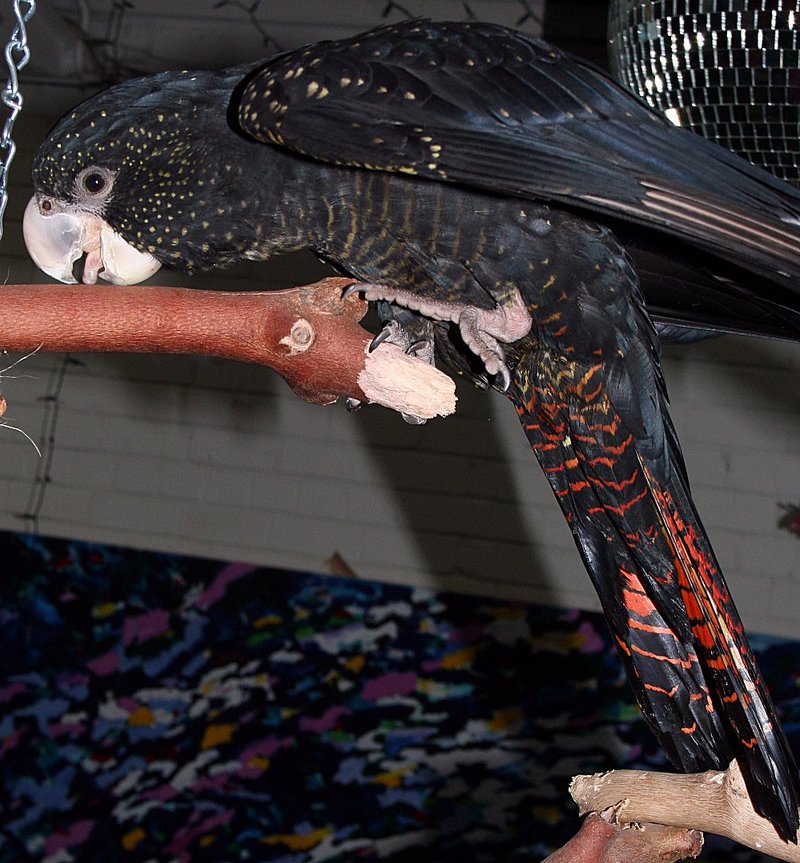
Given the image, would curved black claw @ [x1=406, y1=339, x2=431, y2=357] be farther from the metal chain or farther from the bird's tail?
the metal chain

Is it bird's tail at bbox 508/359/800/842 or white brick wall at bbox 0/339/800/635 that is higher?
Answer: bird's tail at bbox 508/359/800/842

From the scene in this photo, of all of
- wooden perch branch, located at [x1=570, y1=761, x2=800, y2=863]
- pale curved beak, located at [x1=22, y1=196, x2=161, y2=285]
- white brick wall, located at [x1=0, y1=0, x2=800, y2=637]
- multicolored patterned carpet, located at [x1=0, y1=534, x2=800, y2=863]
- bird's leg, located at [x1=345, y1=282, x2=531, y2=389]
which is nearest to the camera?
wooden perch branch, located at [x1=570, y1=761, x2=800, y2=863]

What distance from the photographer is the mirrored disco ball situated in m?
1.25

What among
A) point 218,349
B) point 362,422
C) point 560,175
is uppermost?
point 560,175

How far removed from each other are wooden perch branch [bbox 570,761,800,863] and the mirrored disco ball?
0.89m

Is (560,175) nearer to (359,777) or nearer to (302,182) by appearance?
(302,182)

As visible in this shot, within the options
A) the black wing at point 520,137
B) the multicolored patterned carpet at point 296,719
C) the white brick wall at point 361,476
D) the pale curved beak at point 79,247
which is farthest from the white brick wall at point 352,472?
the black wing at point 520,137

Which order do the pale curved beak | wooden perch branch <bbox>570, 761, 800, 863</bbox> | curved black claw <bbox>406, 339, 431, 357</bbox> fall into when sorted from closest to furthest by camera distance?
wooden perch branch <bbox>570, 761, 800, 863</bbox> → the pale curved beak → curved black claw <bbox>406, 339, 431, 357</bbox>

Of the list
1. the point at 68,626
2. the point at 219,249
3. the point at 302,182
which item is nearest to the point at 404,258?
Answer: the point at 302,182

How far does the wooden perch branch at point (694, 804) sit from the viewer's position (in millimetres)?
1185

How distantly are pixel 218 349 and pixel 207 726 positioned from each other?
2521 millimetres

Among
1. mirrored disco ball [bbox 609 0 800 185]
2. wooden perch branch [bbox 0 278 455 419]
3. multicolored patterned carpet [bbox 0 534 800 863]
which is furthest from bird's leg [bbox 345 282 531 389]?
multicolored patterned carpet [bbox 0 534 800 863]

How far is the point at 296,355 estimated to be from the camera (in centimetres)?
143

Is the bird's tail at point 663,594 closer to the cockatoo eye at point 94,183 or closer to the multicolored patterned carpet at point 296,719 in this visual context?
the cockatoo eye at point 94,183
